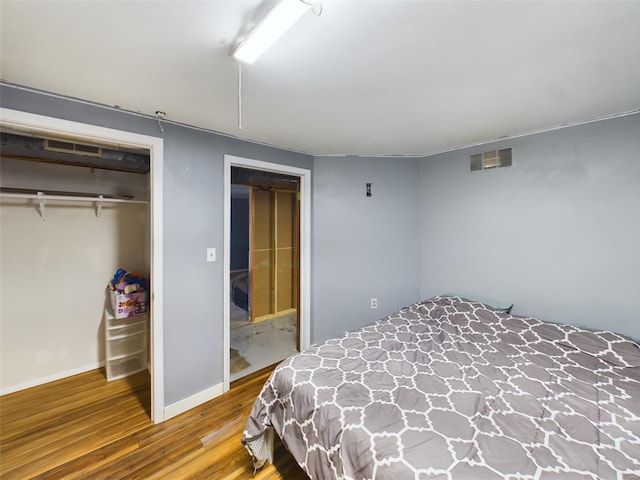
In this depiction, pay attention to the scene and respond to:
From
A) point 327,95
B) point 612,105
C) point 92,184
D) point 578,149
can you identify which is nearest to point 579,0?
point 327,95

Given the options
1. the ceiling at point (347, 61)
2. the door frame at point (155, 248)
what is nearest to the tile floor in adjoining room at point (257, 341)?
the door frame at point (155, 248)

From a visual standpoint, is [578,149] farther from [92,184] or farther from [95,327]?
[95,327]

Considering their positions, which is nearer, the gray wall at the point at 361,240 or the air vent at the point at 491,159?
the air vent at the point at 491,159

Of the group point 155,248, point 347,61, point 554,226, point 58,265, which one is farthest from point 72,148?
point 554,226

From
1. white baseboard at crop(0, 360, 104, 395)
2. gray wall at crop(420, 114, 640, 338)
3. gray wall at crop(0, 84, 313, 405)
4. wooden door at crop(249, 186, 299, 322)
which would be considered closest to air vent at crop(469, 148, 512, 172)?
gray wall at crop(420, 114, 640, 338)

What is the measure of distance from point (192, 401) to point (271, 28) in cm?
264

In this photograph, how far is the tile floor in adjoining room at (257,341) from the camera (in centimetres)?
293

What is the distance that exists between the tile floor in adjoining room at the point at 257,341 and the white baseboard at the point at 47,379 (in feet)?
4.59

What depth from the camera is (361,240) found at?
3084mm

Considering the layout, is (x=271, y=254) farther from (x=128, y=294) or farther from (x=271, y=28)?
(x=271, y=28)

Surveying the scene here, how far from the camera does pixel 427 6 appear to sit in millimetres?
974

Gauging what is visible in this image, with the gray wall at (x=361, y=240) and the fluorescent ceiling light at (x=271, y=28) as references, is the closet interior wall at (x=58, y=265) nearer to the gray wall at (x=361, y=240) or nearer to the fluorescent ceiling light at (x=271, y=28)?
the gray wall at (x=361, y=240)

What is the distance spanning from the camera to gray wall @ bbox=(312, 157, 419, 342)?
3043 mm

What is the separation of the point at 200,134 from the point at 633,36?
2.61m
